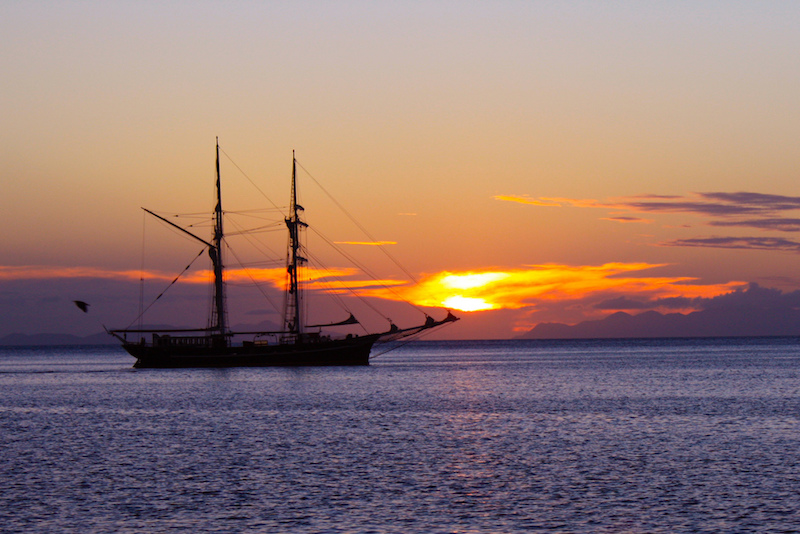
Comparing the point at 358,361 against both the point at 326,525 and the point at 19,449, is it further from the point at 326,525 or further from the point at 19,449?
the point at 326,525

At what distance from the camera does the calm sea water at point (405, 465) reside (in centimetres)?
3133

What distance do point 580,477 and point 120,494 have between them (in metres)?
19.1

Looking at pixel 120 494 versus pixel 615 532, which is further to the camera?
pixel 120 494

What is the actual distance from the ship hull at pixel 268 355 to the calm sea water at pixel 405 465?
48462 mm

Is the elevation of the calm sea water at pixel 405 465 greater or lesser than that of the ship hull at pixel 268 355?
lesser

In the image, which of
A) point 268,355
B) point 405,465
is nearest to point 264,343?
point 268,355

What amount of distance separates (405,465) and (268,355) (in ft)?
307

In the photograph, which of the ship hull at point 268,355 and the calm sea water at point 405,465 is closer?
the calm sea water at point 405,465

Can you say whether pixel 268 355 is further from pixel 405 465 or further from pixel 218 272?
pixel 405 465

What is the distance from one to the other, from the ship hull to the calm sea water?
4846 cm

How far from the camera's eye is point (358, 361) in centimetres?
14138

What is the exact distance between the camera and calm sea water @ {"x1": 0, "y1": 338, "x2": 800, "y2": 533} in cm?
3133

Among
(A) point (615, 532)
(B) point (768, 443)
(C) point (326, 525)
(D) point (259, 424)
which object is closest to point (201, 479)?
(C) point (326, 525)

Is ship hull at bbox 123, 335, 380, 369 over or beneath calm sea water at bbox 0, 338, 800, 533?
over
